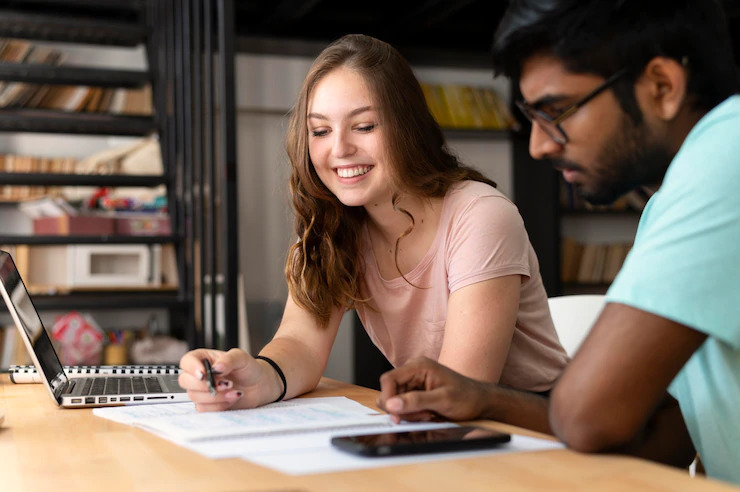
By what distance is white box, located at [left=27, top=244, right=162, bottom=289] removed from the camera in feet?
14.6

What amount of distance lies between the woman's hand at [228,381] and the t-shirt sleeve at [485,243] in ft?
1.25

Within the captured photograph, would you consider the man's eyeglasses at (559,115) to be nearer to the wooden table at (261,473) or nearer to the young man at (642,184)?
the young man at (642,184)

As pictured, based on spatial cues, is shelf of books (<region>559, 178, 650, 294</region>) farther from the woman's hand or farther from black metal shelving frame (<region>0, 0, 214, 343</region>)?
the woman's hand

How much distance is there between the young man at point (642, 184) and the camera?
2.81 feet

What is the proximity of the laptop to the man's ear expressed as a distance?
84 cm

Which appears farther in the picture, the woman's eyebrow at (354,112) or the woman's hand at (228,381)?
the woman's eyebrow at (354,112)

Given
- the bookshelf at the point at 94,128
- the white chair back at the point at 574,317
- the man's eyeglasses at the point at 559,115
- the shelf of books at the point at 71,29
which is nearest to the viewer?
the man's eyeglasses at the point at 559,115

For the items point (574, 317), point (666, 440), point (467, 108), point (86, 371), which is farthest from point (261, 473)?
point (467, 108)

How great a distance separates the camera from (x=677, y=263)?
854mm

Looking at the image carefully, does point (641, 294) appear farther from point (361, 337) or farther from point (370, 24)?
point (370, 24)

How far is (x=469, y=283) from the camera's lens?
144 centimetres

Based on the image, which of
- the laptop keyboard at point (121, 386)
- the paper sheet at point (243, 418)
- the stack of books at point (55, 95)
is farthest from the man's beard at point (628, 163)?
the stack of books at point (55, 95)

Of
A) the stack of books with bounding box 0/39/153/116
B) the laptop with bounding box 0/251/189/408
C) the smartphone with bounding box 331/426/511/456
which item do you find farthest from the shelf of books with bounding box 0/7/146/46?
the smartphone with bounding box 331/426/511/456

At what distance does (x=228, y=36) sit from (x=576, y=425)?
2.45 meters
